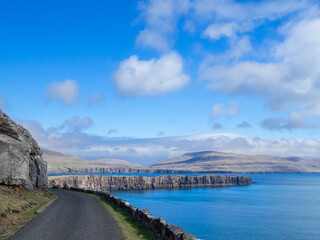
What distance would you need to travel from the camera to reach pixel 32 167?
5019cm

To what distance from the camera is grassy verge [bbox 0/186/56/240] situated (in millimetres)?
23578

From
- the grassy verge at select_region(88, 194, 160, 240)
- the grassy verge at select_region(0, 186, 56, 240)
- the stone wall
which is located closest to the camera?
the stone wall

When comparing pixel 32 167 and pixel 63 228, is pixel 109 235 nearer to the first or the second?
pixel 63 228

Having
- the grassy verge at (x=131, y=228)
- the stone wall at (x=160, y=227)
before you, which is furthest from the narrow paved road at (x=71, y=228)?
the stone wall at (x=160, y=227)

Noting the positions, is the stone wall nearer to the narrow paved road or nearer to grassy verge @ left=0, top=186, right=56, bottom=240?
the narrow paved road

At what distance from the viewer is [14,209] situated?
3008cm

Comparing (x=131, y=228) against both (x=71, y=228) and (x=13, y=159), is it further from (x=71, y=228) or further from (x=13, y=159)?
(x=13, y=159)

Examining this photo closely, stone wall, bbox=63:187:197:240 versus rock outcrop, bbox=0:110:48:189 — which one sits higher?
rock outcrop, bbox=0:110:48:189

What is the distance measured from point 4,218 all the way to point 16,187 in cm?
1472

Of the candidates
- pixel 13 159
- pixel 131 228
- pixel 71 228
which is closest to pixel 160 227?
pixel 131 228

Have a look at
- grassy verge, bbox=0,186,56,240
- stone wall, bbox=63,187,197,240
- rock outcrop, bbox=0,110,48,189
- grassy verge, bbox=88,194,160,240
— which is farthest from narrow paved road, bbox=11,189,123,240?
rock outcrop, bbox=0,110,48,189

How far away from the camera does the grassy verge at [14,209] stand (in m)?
23.6

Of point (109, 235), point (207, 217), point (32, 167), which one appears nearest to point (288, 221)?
point (207, 217)

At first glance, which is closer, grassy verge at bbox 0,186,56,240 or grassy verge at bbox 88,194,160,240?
grassy verge at bbox 88,194,160,240
